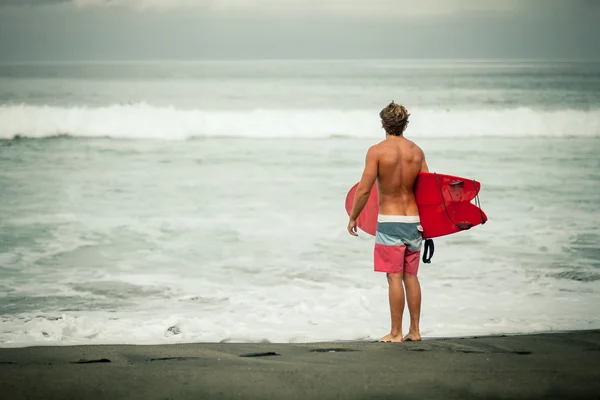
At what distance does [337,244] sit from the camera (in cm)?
515

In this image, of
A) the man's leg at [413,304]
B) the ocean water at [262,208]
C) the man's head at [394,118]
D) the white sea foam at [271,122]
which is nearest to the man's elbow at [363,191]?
the man's head at [394,118]

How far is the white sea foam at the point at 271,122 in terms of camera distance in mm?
13000

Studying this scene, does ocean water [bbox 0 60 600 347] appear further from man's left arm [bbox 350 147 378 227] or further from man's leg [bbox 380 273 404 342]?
man's left arm [bbox 350 147 378 227]

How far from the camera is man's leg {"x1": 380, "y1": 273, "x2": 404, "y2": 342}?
261 centimetres

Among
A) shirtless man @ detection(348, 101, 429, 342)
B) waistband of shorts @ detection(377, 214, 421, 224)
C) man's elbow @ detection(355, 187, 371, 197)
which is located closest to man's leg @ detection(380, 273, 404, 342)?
shirtless man @ detection(348, 101, 429, 342)

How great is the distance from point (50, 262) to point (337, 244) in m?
1.78

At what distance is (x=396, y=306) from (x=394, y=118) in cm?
62

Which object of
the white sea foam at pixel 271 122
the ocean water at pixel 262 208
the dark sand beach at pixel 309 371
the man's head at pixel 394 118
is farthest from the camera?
the white sea foam at pixel 271 122

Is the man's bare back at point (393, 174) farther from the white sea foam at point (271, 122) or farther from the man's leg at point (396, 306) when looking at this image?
the white sea foam at point (271, 122)

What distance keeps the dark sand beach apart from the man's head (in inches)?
27.9

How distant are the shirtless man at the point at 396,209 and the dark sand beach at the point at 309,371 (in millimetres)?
234

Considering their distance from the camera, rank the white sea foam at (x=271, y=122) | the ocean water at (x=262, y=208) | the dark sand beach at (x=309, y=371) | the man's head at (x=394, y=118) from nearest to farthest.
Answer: the dark sand beach at (x=309, y=371) → the man's head at (x=394, y=118) → the ocean water at (x=262, y=208) → the white sea foam at (x=271, y=122)

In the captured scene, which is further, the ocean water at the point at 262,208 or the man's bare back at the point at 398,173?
the ocean water at the point at 262,208

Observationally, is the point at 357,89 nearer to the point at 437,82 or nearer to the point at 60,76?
the point at 437,82
